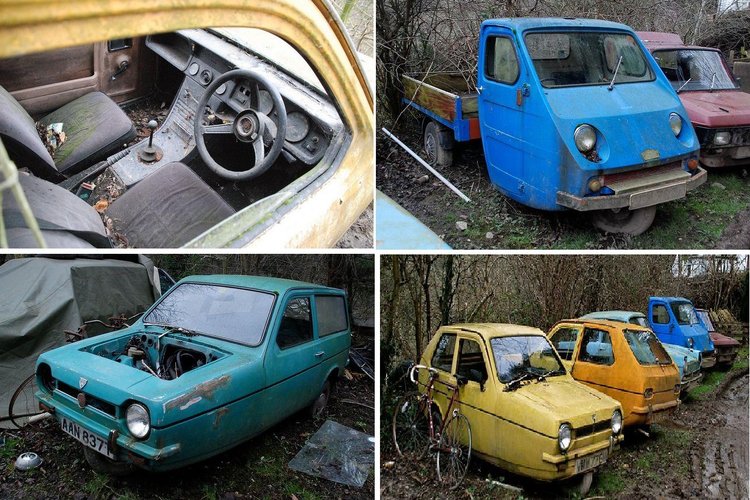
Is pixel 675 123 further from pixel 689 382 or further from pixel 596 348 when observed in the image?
pixel 689 382

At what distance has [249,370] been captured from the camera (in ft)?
10.8

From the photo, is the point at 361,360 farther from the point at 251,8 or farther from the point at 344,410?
the point at 251,8

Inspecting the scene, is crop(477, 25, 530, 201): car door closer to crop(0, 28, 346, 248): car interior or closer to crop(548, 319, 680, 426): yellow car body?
crop(548, 319, 680, 426): yellow car body

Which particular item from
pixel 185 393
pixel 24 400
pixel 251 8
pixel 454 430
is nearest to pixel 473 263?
pixel 454 430

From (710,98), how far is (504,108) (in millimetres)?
2741

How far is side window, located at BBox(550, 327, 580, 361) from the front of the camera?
16.1 feet

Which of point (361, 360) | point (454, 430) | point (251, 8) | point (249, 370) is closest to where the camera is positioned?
point (251, 8)

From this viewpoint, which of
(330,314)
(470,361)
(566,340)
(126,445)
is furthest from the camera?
(566,340)

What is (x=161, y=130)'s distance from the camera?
470cm

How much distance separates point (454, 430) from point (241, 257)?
1.93 metres

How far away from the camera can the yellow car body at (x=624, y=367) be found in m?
4.31

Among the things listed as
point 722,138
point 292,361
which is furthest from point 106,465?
point 722,138

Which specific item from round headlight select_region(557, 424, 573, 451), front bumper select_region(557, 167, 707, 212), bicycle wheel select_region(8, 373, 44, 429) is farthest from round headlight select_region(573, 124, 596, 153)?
bicycle wheel select_region(8, 373, 44, 429)

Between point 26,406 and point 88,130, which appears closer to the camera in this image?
point 26,406
